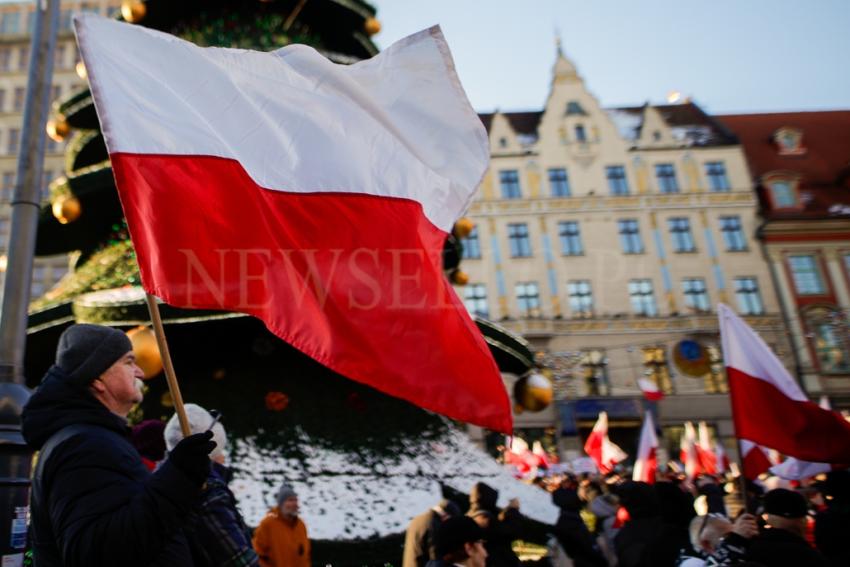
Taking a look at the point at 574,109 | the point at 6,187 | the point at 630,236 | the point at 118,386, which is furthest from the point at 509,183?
the point at 118,386

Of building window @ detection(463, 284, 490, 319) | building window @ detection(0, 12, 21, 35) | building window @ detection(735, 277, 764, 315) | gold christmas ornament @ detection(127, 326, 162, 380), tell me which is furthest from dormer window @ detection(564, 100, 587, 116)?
building window @ detection(0, 12, 21, 35)

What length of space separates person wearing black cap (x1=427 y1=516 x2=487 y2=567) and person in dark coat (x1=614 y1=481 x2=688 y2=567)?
1.81 metres

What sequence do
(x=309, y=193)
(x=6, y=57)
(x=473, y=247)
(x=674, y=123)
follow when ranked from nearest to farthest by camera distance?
1. (x=309, y=193)
2. (x=473, y=247)
3. (x=674, y=123)
4. (x=6, y=57)

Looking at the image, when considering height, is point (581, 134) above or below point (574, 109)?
below

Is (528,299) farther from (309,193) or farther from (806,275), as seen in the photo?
(309,193)

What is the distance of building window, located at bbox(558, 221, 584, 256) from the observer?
33.6m

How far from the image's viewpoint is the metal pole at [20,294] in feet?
11.0

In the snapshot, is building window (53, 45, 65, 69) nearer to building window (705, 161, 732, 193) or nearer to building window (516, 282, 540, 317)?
building window (516, 282, 540, 317)

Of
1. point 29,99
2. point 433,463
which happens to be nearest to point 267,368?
point 433,463

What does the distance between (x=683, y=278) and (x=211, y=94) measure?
3273 centimetres

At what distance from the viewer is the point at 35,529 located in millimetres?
2000

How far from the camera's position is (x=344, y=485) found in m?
5.60

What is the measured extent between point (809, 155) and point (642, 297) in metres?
13.8

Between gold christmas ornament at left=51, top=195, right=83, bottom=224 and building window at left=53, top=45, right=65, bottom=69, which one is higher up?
building window at left=53, top=45, right=65, bottom=69
